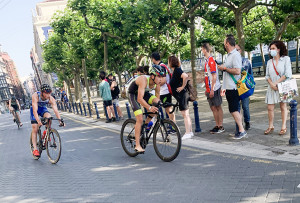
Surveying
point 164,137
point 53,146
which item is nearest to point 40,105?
point 53,146

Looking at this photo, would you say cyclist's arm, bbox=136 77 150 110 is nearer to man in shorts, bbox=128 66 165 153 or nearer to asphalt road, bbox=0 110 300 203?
man in shorts, bbox=128 66 165 153

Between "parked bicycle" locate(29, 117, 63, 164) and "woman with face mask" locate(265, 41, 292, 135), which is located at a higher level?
"woman with face mask" locate(265, 41, 292, 135)

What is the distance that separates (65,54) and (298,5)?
66.1 feet

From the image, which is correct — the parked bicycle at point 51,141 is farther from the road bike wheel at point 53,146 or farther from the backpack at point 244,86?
the backpack at point 244,86

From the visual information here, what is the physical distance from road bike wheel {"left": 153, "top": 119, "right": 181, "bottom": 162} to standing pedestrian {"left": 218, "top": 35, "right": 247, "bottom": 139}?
1595mm

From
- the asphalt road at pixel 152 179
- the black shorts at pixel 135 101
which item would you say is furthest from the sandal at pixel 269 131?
the black shorts at pixel 135 101

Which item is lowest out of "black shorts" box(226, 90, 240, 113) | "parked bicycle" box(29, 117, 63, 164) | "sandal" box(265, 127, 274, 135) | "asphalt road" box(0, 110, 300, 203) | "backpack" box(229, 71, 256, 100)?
"asphalt road" box(0, 110, 300, 203)

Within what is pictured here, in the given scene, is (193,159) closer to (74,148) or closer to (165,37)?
(74,148)

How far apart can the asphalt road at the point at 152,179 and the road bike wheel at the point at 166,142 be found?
15cm

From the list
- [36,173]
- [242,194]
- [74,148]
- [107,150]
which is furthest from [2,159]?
[242,194]

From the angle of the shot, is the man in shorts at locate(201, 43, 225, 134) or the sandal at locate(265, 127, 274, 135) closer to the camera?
the sandal at locate(265, 127, 274, 135)

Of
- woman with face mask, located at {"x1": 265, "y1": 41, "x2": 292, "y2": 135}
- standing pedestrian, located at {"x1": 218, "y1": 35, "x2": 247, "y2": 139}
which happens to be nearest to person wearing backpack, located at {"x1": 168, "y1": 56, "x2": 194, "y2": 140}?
standing pedestrian, located at {"x1": 218, "y1": 35, "x2": 247, "y2": 139}

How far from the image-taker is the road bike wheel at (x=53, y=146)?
19.5 ft

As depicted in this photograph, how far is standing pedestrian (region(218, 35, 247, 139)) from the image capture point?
5586 millimetres
